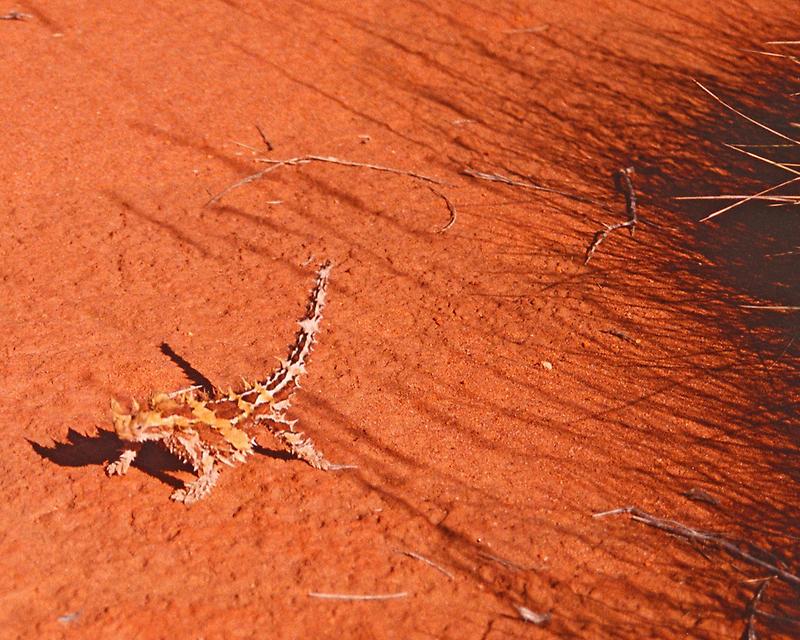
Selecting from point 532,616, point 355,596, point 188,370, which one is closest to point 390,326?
point 188,370

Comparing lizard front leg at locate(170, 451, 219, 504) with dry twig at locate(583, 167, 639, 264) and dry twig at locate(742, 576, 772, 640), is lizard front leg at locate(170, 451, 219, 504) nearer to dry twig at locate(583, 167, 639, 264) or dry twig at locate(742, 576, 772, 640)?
dry twig at locate(742, 576, 772, 640)

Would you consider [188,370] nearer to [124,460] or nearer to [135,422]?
[124,460]

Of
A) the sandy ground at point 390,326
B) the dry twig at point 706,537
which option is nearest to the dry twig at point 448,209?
the sandy ground at point 390,326

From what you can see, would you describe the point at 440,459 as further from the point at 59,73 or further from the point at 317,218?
the point at 59,73

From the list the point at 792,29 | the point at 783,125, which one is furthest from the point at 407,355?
the point at 792,29

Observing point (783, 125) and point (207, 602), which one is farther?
point (783, 125)

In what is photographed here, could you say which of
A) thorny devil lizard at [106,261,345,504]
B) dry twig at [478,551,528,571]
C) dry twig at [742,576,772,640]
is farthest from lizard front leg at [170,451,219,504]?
dry twig at [742,576,772,640]
